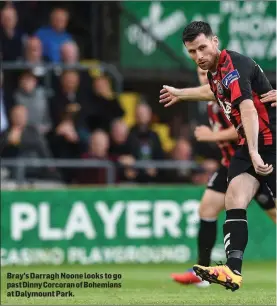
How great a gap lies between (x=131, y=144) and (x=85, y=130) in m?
0.70

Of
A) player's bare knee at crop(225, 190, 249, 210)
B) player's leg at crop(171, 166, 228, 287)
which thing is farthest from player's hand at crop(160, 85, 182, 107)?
player's leg at crop(171, 166, 228, 287)

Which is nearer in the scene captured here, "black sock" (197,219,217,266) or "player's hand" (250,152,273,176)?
"player's hand" (250,152,273,176)

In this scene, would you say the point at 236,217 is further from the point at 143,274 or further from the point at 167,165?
the point at 167,165

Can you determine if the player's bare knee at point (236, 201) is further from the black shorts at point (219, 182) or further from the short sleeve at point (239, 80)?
the black shorts at point (219, 182)

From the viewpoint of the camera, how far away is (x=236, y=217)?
8289 mm

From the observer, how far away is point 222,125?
10.8 meters

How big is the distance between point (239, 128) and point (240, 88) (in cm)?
46

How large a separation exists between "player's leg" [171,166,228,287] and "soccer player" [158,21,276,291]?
1.82m

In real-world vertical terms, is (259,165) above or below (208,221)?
above

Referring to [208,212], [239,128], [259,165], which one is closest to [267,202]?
[208,212]

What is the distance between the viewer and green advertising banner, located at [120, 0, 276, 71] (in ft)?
52.9

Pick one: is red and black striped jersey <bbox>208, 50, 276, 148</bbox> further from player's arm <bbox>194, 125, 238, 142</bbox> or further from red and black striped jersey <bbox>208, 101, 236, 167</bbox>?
red and black striped jersey <bbox>208, 101, 236, 167</bbox>

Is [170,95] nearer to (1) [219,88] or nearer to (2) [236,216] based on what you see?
(1) [219,88]

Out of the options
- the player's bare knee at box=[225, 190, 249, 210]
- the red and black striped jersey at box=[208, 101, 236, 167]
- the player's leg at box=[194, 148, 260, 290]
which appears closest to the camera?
the player's leg at box=[194, 148, 260, 290]
